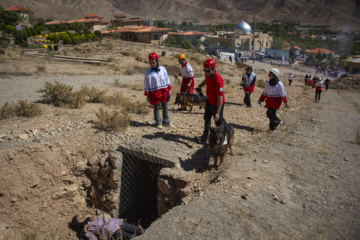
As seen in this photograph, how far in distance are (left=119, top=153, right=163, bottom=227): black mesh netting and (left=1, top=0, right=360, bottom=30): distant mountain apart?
80491 mm

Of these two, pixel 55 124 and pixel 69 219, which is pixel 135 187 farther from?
pixel 55 124

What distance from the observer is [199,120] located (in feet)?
23.8

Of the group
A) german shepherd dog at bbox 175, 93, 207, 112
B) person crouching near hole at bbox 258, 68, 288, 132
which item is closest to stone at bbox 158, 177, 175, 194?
german shepherd dog at bbox 175, 93, 207, 112

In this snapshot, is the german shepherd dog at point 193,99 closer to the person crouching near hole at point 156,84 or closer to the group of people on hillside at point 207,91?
the group of people on hillside at point 207,91

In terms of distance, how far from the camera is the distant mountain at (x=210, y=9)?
82.6 metres

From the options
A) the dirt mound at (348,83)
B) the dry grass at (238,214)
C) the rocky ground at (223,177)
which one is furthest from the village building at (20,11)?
the dry grass at (238,214)

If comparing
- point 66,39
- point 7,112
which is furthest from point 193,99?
point 66,39

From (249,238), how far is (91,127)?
4520 mm

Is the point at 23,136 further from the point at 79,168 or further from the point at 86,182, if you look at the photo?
the point at 86,182

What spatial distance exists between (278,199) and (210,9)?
139m

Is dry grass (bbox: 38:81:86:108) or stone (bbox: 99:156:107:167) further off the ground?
dry grass (bbox: 38:81:86:108)

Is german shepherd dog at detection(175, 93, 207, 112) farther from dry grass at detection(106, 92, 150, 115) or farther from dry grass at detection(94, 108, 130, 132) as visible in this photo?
dry grass at detection(94, 108, 130, 132)

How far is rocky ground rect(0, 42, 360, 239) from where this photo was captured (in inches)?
147

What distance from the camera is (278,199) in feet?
13.5
